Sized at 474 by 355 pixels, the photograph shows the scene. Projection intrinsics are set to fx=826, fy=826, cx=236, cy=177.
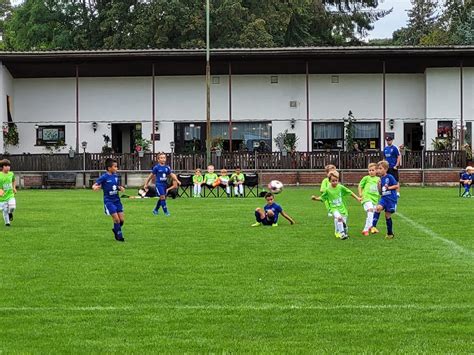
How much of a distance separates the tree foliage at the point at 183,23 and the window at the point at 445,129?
16985 millimetres

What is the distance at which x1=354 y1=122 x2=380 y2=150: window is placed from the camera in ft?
143

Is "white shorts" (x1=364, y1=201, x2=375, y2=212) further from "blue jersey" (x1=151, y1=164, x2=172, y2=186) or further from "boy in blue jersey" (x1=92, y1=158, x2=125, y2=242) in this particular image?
"blue jersey" (x1=151, y1=164, x2=172, y2=186)

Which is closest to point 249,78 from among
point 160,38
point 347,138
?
point 347,138

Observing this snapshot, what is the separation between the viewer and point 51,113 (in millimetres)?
44188

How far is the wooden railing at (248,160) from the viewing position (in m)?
39.3

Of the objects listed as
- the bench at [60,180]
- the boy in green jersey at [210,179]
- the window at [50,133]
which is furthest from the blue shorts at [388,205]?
the window at [50,133]

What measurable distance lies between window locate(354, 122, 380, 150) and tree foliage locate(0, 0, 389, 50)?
1476 centimetres

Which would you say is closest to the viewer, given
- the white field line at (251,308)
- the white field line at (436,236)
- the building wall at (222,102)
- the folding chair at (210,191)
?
the white field line at (251,308)

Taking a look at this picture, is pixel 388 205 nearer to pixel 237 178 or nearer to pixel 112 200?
pixel 112 200

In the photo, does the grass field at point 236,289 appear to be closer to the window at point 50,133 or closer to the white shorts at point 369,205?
the white shorts at point 369,205

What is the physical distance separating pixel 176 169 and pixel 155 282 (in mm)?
29119

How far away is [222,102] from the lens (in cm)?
4388

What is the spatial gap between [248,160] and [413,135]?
996 centimetres

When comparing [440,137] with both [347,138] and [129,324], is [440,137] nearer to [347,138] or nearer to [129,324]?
[347,138]
